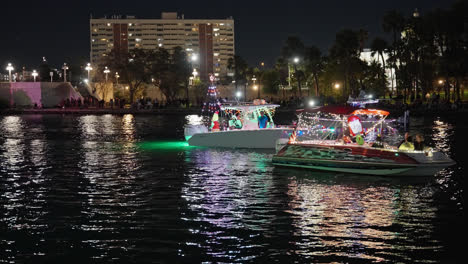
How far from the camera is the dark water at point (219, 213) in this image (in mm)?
13633

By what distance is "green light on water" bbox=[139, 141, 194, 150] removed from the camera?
35.8 m

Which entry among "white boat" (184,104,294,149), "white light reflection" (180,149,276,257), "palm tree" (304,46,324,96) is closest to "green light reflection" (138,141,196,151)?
"white boat" (184,104,294,149)

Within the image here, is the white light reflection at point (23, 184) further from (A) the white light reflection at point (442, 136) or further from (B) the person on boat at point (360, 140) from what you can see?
(A) the white light reflection at point (442, 136)

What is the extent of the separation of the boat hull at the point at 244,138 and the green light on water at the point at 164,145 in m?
1.58

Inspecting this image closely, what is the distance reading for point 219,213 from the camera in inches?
685

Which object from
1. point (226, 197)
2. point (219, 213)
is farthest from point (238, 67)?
Result: point (219, 213)

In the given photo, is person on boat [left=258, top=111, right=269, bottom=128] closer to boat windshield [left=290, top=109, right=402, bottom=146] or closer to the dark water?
the dark water

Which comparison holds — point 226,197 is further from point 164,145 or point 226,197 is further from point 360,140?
point 164,145

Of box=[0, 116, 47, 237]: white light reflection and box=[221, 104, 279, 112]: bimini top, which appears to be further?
box=[221, 104, 279, 112]: bimini top

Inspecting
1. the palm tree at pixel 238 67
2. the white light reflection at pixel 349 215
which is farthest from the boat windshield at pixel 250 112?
the palm tree at pixel 238 67

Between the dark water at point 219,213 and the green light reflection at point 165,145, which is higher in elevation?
the green light reflection at point 165,145

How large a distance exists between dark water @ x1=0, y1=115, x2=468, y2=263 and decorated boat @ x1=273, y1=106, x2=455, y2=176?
0.49 meters

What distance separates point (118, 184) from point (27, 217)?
18.5ft

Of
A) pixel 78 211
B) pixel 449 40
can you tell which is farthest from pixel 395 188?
pixel 449 40
